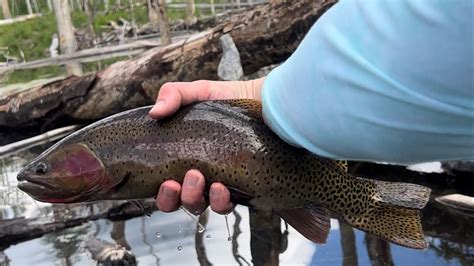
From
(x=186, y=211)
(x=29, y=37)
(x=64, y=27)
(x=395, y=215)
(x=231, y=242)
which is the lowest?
(x=29, y=37)

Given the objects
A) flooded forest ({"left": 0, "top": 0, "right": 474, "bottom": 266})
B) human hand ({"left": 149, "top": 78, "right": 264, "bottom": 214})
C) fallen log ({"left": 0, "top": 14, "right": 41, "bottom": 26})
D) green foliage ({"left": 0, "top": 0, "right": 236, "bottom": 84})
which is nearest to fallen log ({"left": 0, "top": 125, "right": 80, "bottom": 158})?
flooded forest ({"left": 0, "top": 0, "right": 474, "bottom": 266})

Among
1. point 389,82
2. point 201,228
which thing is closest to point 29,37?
point 201,228

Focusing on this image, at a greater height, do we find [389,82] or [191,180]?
[389,82]

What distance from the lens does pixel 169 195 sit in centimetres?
201

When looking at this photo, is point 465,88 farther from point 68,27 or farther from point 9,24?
point 9,24

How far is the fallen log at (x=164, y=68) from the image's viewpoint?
19.0 feet

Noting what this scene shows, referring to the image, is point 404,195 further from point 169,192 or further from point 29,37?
point 29,37

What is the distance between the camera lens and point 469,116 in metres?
1.08

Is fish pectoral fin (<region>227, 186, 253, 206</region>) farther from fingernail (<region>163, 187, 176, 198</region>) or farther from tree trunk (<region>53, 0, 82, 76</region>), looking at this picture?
tree trunk (<region>53, 0, 82, 76</region>)

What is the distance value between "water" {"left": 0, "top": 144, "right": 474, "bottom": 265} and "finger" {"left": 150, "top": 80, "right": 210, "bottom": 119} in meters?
2.25

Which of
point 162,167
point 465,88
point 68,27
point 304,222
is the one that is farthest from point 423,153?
point 68,27

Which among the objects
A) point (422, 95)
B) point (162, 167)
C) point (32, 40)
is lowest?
point (32, 40)

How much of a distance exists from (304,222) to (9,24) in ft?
71.8

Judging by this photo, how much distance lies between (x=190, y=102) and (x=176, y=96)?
82 millimetres
